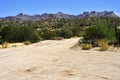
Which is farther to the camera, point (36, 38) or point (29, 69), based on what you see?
point (36, 38)

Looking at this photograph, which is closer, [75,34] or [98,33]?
[98,33]

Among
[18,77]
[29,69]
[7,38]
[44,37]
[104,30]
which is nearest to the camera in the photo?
[18,77]

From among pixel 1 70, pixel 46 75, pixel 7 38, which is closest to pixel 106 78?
pixel 46 75

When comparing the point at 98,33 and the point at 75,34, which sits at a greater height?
the point at 98,33

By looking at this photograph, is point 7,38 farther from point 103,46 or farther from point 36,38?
point 103,46

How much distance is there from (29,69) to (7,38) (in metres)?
47.7

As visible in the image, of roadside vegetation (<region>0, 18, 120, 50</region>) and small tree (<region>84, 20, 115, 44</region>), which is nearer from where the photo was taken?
roadside vegetation (<region>0, 18, 120, 50</region>)

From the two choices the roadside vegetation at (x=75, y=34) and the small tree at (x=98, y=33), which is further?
the small tree at (x=98, y=33)

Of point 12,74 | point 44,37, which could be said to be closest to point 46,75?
point 12,74

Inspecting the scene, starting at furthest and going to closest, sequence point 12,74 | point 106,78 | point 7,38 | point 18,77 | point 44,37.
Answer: point 44,37 → point 7,38 → point 12,74 → point 18,77 → point 106,78

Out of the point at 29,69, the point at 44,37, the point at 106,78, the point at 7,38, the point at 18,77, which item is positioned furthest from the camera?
the point at 44,37

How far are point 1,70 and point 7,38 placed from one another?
154 feet

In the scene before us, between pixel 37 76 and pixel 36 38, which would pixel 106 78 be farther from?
pixel 36 38

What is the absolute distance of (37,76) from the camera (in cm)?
1675
